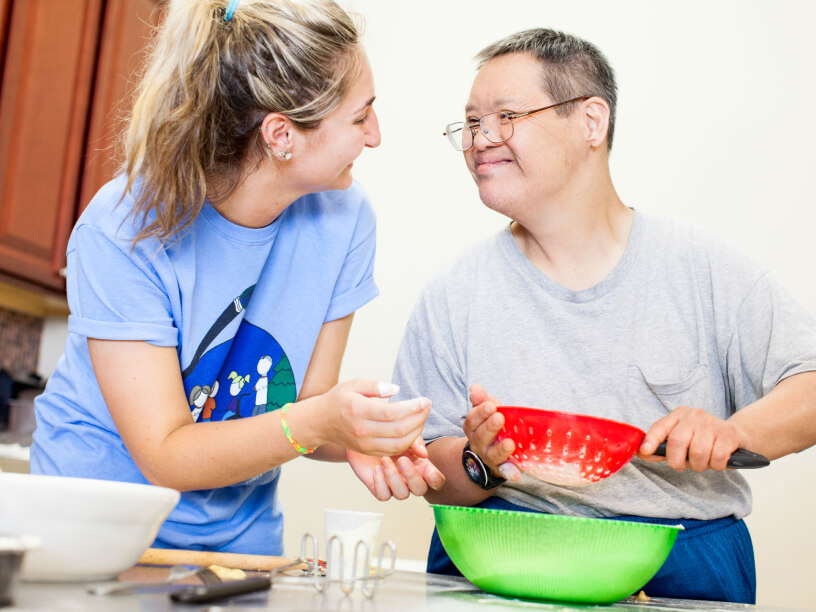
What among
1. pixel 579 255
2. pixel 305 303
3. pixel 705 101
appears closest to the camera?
pixel 305 303

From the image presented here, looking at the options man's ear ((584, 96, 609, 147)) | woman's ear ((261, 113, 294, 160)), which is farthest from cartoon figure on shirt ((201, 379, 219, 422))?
man's ear ((584, 96, 609, 147))

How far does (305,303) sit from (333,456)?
11.2 inches

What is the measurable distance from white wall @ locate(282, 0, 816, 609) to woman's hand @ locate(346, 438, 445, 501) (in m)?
1.49

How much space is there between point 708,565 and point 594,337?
1.42ft

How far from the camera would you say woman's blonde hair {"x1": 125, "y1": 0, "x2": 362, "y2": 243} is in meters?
1.11

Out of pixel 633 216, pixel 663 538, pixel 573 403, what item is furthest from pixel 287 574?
pixel 633 216

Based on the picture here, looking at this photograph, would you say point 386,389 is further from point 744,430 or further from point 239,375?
point 744,430

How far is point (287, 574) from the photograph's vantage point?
0.93 m

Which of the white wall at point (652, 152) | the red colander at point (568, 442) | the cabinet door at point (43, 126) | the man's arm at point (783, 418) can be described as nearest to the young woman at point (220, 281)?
the red colander at point (568, 442)

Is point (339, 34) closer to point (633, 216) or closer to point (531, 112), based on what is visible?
point (531, 112)

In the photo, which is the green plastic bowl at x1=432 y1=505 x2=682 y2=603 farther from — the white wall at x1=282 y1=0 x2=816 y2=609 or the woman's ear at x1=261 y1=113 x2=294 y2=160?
the white wall at x1=282 y1=0 x2=816 y2=609

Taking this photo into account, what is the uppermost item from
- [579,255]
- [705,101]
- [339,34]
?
[705,101]

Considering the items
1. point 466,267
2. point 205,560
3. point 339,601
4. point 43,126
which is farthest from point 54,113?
point 339,601

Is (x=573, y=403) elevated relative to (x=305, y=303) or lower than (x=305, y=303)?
lower
